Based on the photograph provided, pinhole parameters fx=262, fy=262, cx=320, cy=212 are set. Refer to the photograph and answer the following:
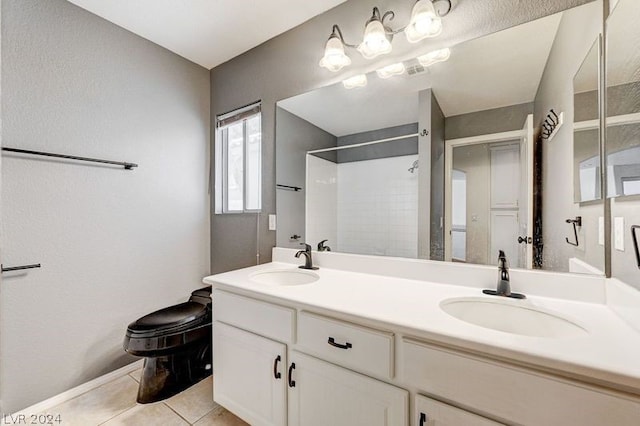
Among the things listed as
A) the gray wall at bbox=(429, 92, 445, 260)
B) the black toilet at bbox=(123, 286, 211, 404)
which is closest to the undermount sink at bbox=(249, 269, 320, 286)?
the black toilet at bbox=(123, 286, 211, 404)

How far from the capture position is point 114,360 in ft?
5.95

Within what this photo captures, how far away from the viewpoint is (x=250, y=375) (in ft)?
4.14

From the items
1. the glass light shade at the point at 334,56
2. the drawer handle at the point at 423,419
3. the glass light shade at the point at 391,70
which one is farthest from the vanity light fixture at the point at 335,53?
the drawer handle at the point at 423,419

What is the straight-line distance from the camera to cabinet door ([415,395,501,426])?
2.39 ft

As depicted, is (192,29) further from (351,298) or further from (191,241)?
(351,298)

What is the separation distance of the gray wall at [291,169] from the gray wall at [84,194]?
0.86 m

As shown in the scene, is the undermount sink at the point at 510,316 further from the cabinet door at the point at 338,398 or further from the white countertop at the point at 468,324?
the cabinet door at the point at 338,398

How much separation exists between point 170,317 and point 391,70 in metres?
1.94

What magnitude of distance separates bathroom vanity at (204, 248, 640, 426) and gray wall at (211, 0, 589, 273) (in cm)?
72

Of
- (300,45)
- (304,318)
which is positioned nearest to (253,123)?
(300,45)

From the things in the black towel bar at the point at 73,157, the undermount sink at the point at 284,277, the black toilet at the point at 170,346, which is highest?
the black towel bar at the point at 73,157

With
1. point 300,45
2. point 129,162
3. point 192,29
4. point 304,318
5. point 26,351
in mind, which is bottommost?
point 26,351

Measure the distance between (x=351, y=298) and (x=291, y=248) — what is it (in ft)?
2.87

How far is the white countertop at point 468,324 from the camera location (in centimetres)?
61
